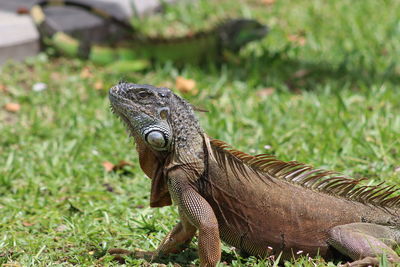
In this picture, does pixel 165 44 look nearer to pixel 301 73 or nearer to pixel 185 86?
pixel 185 86

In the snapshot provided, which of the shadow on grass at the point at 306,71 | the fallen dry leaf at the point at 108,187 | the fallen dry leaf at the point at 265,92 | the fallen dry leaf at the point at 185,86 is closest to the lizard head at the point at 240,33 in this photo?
the shadow on grass at the point at 306,71

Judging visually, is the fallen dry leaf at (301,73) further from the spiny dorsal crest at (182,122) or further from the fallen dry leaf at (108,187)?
the spiny dorsal crest at (182,122)

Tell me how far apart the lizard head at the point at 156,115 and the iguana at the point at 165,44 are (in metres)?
4.07

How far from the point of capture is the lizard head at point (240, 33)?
7652 millimetres

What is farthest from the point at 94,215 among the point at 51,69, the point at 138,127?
the point at 51,69

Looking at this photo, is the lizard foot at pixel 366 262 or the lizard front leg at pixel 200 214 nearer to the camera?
the lizard foot at pixel 366 262

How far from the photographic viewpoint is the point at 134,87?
3459 millimetres

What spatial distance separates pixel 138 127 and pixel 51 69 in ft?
14.0

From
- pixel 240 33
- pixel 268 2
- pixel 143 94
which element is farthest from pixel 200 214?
pixel 268 2

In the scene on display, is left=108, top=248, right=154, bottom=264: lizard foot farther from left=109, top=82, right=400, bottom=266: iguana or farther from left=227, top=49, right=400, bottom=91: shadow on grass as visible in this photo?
left=227, top=49, right=400, bottom=91: shadow on grass

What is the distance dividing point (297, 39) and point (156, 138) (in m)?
5.41

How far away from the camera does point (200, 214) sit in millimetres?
3295

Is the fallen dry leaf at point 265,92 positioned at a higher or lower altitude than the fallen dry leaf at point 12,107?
higher

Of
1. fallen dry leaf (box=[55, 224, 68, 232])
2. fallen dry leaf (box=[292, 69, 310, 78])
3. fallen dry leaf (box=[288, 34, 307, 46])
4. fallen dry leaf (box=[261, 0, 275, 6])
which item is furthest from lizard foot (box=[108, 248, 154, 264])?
fallen dry leaf (box=[261, 0, 275, 6])
